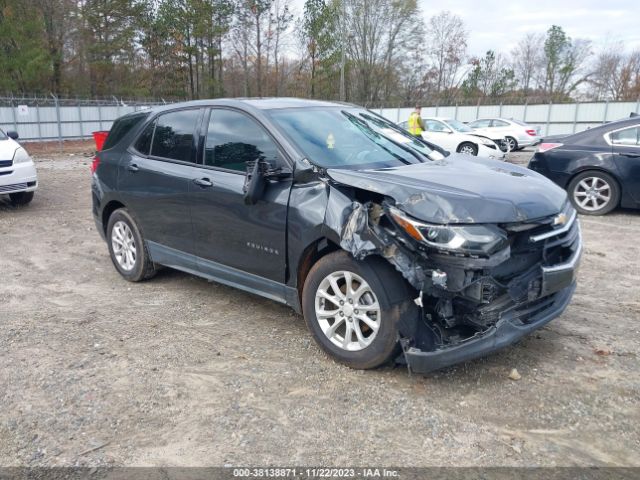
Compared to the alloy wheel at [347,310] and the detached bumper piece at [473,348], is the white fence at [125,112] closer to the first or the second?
the alloy wheel at [347,310]

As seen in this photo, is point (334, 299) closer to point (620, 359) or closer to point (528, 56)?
point (620, 359)

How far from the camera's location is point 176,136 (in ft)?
15.9

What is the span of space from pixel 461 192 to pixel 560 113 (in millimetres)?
30524

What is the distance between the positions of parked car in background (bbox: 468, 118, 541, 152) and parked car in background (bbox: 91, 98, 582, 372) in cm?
1778

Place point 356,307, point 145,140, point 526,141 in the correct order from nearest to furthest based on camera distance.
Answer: point 356,307 → point 145,140 → point 526,141

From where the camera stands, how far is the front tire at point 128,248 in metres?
5.29

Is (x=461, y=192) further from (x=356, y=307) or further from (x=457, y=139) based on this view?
(x=457, y=139)

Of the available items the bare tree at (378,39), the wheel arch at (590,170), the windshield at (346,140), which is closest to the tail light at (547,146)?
the wheel arch at (590,170)

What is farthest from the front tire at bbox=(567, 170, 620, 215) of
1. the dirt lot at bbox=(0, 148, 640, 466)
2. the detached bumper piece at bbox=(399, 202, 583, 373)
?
the detached bumper piece at bbox=(399, 202, 583, 373)

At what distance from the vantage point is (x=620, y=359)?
3668 millimetres

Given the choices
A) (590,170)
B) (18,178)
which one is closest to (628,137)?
(590,170)

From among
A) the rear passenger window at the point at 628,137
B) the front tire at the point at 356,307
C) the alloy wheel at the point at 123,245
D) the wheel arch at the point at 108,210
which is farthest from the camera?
the rear passenger window at the point at 628,137

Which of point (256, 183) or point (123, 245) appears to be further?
point (123, 245)

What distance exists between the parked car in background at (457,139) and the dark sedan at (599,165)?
21.7 feet
